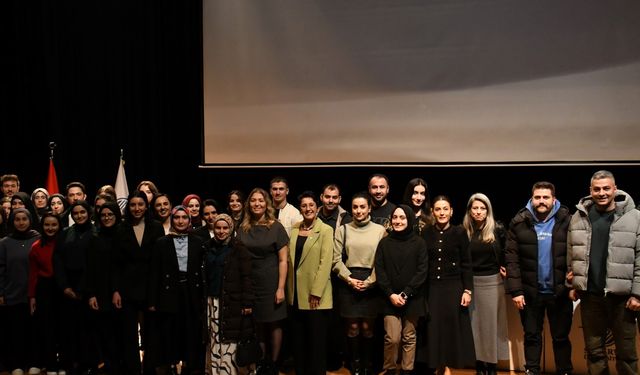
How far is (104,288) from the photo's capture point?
488 cm

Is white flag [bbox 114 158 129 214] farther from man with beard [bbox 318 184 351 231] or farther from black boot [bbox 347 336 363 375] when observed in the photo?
black boot [bbox 347 336 363 375]

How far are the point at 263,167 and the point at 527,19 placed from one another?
2817mm

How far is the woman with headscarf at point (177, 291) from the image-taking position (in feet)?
15.4

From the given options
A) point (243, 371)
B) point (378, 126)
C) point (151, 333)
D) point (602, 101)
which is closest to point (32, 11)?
point (378, 126)

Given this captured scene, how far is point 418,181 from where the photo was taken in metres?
4.90

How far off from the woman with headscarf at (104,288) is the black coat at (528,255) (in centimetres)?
276

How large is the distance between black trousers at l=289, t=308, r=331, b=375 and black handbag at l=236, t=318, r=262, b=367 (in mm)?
390

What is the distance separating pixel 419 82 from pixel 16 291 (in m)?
3.79

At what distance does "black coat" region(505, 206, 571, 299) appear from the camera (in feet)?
14.8

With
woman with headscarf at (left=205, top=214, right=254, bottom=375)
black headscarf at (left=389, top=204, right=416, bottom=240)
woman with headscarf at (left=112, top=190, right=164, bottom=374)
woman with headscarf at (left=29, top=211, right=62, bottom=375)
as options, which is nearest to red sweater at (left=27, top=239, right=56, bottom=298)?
woman with headscarf at (left=29, top=211, right=62, bottom=375)

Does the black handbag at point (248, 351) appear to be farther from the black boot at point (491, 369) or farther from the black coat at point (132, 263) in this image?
the black boot at point (491, 369)

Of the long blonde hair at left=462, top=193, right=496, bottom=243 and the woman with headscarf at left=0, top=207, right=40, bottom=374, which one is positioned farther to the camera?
the woman with headscarf at left=0, top=207, right=40, bottom=374

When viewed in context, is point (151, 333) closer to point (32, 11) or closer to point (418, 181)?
point (418, 181)

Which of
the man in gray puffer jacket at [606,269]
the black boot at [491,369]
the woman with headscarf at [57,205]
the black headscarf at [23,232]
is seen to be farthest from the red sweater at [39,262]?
the man in gray puffer jacket at [606,269]
